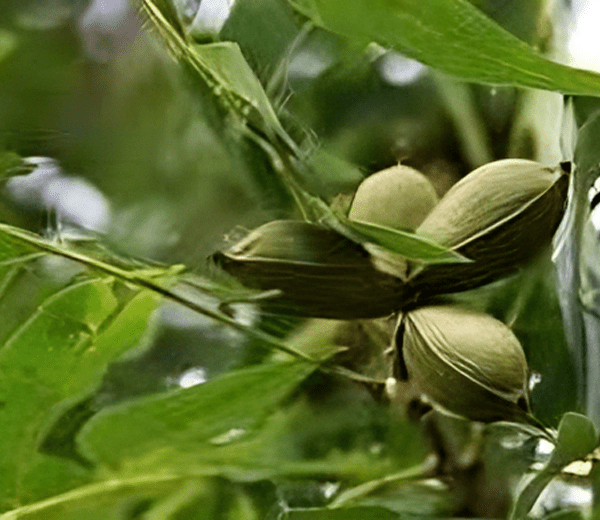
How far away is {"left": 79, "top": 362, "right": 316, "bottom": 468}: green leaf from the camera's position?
22cm

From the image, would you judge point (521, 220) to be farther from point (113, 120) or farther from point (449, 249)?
point (113, 120)

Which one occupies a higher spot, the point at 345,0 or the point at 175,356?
the point at 345,0

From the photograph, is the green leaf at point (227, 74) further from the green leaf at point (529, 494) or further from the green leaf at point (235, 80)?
the green leaf at point (529, 494)

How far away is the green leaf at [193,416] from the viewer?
224 mm

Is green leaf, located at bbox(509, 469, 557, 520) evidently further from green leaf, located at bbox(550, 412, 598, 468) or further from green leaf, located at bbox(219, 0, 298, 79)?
green leaf, located at bbox(219, 0, 298, 79)

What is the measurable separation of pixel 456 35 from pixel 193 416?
5.5 inches

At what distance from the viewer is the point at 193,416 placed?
229 mm

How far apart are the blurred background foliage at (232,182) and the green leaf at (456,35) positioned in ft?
0.07

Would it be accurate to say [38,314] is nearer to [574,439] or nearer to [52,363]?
[52,363]


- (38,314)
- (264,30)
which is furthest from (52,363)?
(264,30)

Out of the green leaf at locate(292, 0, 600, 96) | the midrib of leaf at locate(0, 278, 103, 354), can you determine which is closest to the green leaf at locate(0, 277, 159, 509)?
the midrib of leaf at locate(0, 278, 103, 354)

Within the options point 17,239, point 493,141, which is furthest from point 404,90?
point 17,239

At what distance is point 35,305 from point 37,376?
24mm

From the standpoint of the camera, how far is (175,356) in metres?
0.25
